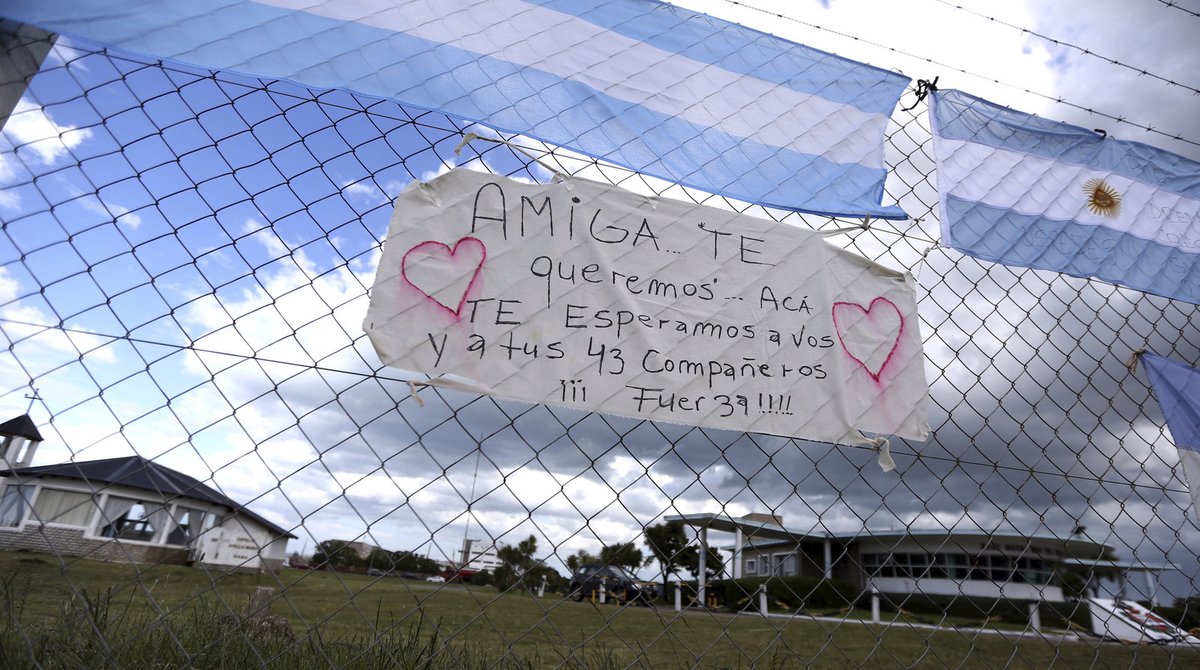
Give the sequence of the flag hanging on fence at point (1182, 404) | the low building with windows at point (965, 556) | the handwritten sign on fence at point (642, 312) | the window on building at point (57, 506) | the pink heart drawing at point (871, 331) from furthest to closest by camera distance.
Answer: the flag hanging on fence at point (1182, 404), the pink heart drawing at point (871, 331), the low building with windows at point (965, 556), the handwritten sign on fence at point (642, 312), the window on building at point (57, 506)

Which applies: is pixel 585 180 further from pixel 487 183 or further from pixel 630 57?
pixel 630 57

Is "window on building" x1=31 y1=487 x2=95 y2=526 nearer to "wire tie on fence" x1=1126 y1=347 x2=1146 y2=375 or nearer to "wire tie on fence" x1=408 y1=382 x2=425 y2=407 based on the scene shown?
"wire tie on fence" x1=408 y1=382 x2=425 y2=407

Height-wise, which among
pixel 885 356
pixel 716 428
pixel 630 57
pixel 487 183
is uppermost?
pixel 630 57

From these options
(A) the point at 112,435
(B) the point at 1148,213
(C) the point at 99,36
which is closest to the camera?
(A) the point at 112,435

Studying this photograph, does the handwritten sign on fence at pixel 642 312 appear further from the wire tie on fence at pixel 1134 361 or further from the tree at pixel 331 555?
the wire tie on fence at pixel 1134 361

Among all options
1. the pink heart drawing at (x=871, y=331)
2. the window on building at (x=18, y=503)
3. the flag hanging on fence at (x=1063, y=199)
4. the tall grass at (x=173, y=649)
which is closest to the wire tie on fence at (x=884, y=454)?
the pink heart drawing at (x=871, y=331)

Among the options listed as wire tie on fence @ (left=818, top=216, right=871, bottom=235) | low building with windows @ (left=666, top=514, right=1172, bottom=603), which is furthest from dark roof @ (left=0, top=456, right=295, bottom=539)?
wire tie on fence @ (left=818, top=216, right=871, bottom=235)

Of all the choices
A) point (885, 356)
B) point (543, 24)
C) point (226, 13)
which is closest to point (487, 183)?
point (543, 24)

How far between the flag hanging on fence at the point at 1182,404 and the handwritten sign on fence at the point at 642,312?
46.8 inches

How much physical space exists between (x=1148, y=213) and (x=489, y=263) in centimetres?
284

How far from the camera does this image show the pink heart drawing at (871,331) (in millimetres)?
1924

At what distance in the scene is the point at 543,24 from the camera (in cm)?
199

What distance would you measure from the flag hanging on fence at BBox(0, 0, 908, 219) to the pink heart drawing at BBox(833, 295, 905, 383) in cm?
33

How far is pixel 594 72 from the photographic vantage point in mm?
1987
